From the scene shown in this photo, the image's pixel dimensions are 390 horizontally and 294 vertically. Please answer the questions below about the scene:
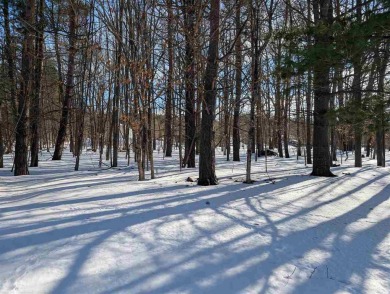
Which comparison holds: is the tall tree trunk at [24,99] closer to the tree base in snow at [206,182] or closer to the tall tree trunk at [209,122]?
the tall tree trunk at [209,122]

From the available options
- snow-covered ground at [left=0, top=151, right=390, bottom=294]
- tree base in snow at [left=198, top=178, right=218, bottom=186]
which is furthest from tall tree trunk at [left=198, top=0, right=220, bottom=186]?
snow-covered ground at [left=0, top=151, right=390, bottom=294]

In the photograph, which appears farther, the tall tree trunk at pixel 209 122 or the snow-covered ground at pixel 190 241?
the tall tree trunk at pixel 209 122

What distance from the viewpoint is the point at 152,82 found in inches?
295

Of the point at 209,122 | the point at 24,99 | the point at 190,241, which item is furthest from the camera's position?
the point at 24,99

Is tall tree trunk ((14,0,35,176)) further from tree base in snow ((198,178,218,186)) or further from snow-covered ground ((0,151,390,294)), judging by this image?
tree base in snow ((198,178,218,186))

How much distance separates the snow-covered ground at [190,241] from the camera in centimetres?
265

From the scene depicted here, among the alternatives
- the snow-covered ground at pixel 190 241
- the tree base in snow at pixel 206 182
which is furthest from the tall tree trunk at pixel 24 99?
the tree base in snow at pixel 206 182

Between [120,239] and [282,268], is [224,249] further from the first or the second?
[120,239]

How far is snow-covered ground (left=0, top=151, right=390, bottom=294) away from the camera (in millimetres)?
2652

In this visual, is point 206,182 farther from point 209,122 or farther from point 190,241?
point 190,241

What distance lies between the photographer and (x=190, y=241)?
354cm

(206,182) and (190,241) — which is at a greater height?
(206,182)

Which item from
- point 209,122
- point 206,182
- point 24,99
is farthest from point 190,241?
point 24,99

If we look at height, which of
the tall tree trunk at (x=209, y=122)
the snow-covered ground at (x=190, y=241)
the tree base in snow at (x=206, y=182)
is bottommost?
the snow-covered ground at (x=190, y=241)
